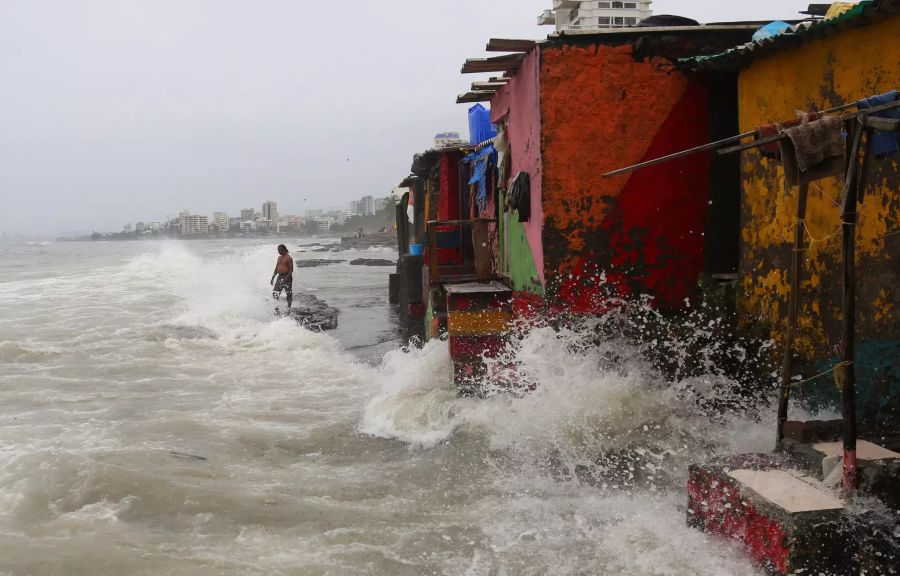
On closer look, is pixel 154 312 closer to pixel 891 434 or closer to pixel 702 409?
pixel 702 409

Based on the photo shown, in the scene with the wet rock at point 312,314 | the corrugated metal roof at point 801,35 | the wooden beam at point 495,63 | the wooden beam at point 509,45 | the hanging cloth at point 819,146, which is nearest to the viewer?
the hanging cloth at point 819,146

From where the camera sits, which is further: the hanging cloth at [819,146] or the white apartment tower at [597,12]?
the white apartment tower at [597,12]

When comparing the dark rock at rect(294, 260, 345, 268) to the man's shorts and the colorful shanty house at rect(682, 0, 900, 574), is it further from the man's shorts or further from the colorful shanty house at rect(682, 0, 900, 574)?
the colorful shanty house at rect(682, 0, 900, 574)

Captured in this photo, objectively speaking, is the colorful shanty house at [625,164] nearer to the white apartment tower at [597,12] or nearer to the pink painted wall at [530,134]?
the pink painted wall at [530,134]

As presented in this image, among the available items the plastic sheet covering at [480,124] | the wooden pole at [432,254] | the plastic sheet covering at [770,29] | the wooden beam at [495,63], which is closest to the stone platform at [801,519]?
the plastic sheet covering at [770,29]

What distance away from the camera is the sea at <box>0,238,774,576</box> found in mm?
4465

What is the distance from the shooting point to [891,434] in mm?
4527

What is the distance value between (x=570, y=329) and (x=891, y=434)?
3.30 metres

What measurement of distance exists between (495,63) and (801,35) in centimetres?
338

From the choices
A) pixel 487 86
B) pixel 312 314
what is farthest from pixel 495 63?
pixel 312 314

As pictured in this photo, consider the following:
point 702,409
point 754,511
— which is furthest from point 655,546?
point 702,409

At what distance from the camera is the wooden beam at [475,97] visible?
32.8ft

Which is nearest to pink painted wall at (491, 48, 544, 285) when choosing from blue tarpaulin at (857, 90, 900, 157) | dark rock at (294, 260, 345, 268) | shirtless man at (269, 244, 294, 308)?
blue tarpaulin at (857, 90, 900, 157)

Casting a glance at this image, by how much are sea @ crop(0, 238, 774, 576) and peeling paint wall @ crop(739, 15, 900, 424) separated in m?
1.08
